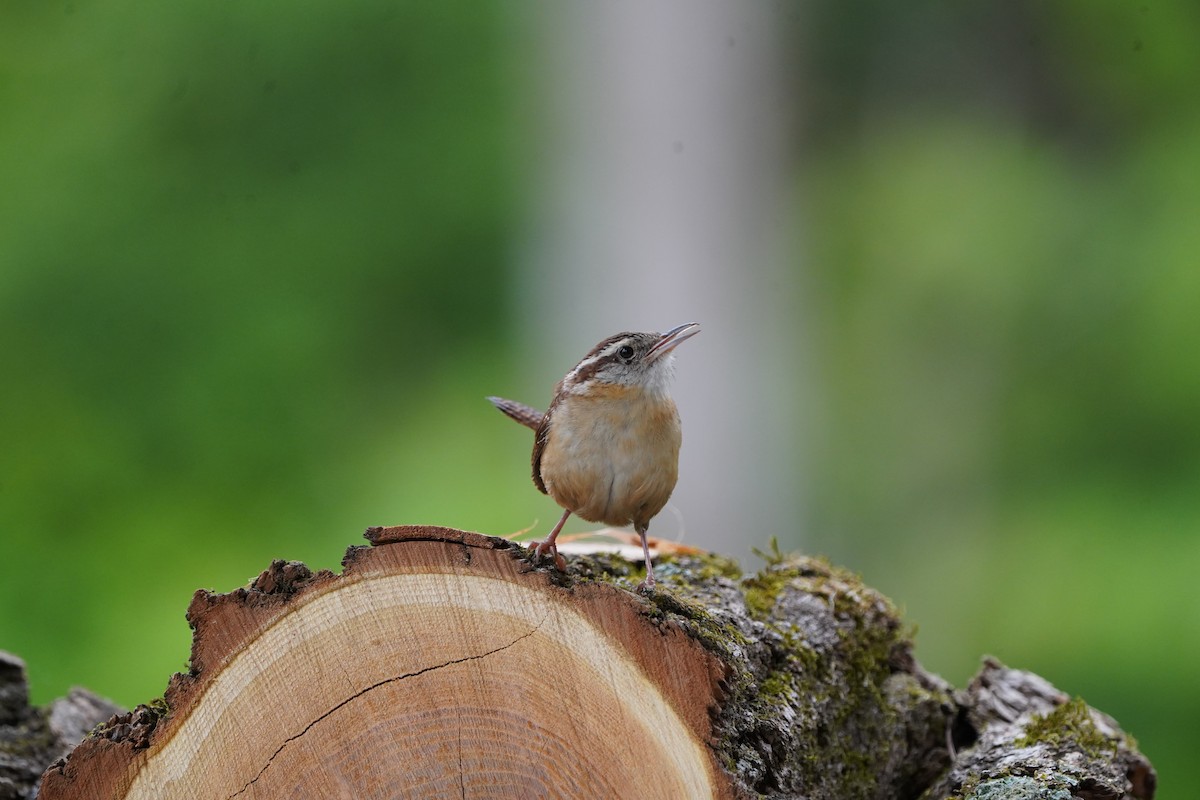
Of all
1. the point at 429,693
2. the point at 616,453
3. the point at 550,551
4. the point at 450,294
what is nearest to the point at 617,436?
the point at 616,453

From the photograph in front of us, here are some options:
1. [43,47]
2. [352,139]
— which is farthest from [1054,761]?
[43,47]

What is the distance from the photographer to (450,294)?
22.4 feet

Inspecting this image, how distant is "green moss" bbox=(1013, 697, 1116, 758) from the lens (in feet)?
8.24

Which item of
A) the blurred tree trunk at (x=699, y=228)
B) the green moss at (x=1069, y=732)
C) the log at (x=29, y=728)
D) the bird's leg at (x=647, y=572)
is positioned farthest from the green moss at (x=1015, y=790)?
the blurred tree trunk at (x=699, y=228)

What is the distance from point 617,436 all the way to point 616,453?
0.12 feet

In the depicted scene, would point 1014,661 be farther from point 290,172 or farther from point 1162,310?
point 290,172

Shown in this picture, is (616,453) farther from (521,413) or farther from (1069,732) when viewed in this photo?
(1069,732)

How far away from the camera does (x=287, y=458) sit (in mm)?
6301

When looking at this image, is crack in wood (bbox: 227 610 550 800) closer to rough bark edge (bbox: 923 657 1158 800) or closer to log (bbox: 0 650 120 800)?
log (bbox: 0 650 120 800)

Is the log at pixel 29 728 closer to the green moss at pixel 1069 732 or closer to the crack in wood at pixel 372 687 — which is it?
the crack in wood at pixel 372 687

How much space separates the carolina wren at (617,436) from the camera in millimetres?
2529

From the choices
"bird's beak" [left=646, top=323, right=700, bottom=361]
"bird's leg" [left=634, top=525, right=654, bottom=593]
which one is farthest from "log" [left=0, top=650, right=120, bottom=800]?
"bird's beak" [left=646, top=323, right=700, bottom=361]

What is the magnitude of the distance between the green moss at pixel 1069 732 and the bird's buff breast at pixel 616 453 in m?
0.94

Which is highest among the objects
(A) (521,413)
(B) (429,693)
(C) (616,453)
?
(A) (521,413)
